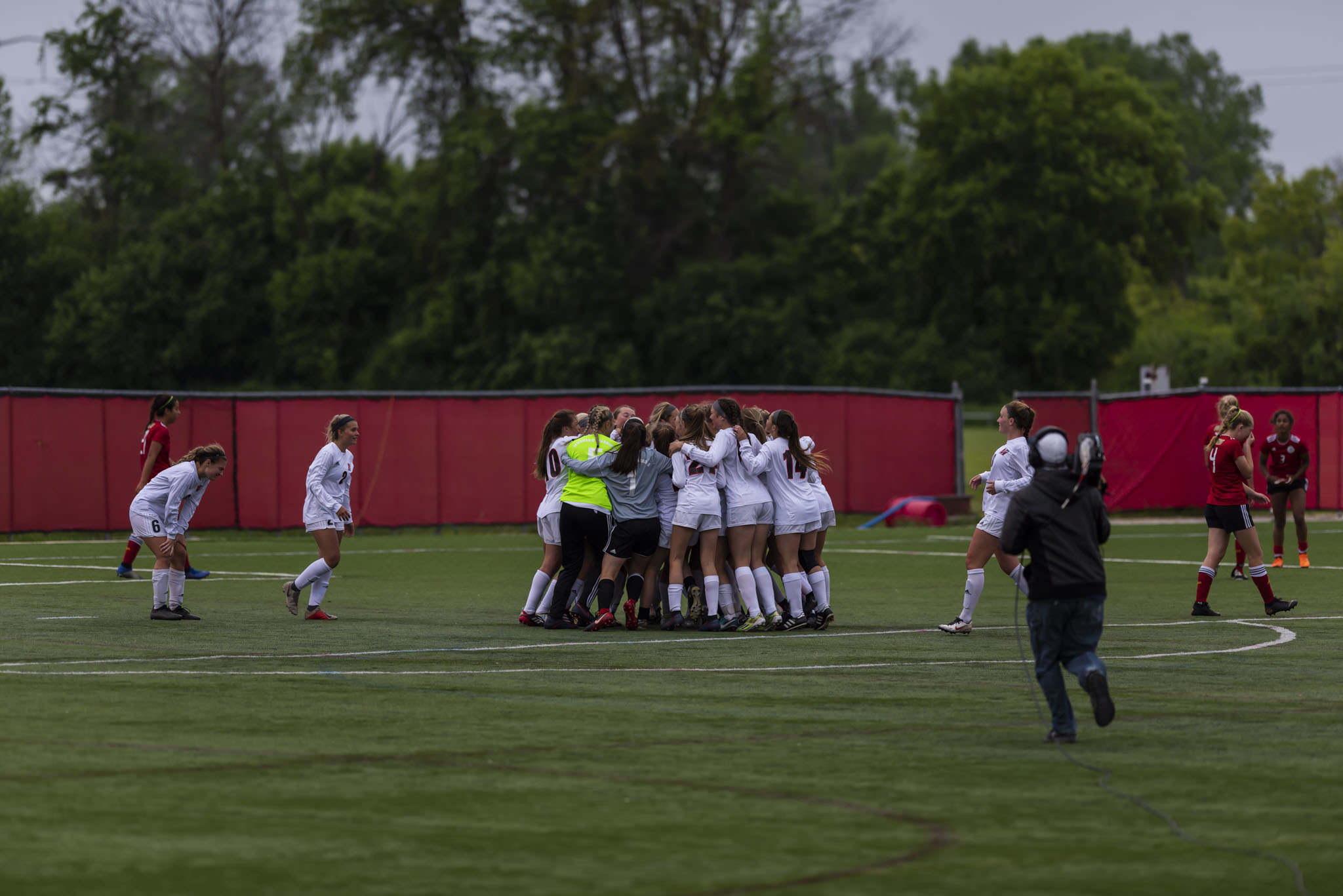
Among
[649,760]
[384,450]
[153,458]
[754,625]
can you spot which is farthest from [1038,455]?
[384,450]

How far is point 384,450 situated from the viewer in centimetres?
3153

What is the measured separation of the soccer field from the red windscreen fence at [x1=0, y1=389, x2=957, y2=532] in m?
14.8

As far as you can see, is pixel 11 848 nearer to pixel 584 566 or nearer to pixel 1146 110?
pixel 584 566

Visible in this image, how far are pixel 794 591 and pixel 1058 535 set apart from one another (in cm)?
589

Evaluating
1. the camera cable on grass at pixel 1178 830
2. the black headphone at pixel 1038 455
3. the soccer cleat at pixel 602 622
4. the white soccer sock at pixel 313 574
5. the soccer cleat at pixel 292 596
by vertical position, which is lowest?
the soccer cleat at pixel 602 622

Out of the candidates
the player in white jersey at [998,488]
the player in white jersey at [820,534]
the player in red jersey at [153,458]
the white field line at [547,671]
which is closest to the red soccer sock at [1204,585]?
the player in white jersey at [998,488]

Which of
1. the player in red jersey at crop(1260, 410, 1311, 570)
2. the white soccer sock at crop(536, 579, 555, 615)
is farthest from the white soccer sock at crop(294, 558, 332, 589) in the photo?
the player in red jersey at crop(1260, 410, 1311, 570)

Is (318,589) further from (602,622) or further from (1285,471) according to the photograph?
(1285,471)

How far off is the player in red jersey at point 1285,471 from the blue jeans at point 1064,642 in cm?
1320

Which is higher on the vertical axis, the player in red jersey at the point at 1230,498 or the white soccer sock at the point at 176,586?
the player in red jersey at the point at 1230,498

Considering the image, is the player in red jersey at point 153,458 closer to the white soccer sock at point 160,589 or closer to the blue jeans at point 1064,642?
the white soccer sock at point 160,589

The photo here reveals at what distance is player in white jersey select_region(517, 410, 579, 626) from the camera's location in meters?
14.7

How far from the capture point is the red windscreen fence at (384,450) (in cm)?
2916

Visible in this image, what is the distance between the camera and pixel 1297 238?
2552 inches
